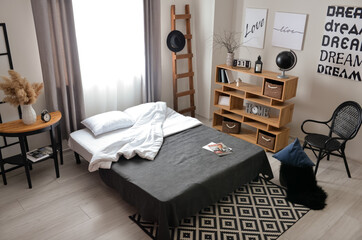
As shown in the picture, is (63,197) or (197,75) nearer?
(63,197)

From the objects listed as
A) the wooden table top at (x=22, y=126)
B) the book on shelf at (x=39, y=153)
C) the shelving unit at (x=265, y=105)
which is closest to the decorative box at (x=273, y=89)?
the shelving unit at (x=265, y=105)

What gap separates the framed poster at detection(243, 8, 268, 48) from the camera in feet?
15.0

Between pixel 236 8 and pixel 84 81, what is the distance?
2.55m

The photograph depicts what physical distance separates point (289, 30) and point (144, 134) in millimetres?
2412

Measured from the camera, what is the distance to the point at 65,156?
404cm

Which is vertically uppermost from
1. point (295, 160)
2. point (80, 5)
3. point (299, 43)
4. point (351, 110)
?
point (80, 5)

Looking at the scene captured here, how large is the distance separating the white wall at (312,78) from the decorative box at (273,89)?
0.53m

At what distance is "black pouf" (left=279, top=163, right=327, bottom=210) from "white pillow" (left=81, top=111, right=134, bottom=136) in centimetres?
189

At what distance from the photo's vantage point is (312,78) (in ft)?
13.9

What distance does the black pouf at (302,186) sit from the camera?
127 inches

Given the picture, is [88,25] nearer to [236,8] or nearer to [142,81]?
[142,81]

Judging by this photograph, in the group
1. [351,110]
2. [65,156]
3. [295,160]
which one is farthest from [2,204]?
[351,110]

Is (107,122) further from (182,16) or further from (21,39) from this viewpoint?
(182,16)

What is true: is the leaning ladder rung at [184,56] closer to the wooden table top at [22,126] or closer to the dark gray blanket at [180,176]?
the dark gray blanket at [180,176]
